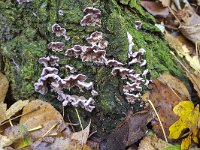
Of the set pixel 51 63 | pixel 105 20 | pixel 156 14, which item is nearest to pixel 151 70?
pixel 105 20

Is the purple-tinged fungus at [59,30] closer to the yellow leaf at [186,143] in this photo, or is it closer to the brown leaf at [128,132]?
the brown leaf at [128,132]

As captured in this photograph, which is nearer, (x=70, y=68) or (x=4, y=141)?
(x=4, y=141)

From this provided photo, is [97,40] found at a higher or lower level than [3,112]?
higher

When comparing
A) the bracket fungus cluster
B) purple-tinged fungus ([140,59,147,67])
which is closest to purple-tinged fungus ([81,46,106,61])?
the bracket fungus cluster

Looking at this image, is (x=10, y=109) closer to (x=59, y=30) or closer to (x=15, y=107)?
(x=15, y=107)

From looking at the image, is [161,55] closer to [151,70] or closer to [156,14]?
[151,70]

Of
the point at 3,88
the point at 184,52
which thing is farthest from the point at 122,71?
the point at 184,52

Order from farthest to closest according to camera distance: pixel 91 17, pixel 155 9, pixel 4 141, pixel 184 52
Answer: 1. pixel 155 9
2. pixel 184 52
3. pixel 91 17
4. pixel 4 141
